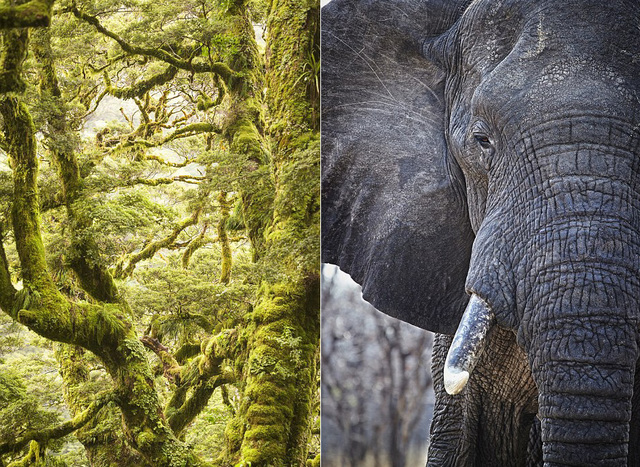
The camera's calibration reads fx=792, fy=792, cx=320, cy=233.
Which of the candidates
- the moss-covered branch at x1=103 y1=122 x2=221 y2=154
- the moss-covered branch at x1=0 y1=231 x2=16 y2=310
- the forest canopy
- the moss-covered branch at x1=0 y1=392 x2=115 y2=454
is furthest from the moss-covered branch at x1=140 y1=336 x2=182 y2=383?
the moss-covered branch at x1=103 y1=122 x2=221 y2=154

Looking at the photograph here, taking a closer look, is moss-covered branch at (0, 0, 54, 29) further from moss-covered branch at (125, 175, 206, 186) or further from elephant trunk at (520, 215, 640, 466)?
elephant trunk at (520, 215, 640, 466)

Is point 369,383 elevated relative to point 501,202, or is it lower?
lower

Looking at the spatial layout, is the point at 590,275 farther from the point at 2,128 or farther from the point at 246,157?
the point at 2,128

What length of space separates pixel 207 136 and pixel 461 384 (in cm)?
203

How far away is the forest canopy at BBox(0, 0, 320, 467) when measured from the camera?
311cm

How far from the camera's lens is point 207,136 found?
3.38 meters

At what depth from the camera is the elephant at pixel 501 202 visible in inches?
67.3

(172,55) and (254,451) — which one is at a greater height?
(172,55)

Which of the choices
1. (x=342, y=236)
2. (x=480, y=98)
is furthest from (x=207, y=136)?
(x=480, y=98)

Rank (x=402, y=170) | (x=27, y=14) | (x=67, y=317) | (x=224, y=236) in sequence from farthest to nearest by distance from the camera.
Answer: (x=224, y=236), (x=67, y=317), (x=27, y=14), (x=402, y=170)

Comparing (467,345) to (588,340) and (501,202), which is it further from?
(501,202)

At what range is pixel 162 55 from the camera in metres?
3.29

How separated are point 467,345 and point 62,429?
1990 millimetres

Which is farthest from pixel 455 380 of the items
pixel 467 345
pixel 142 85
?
pixel 142 85
